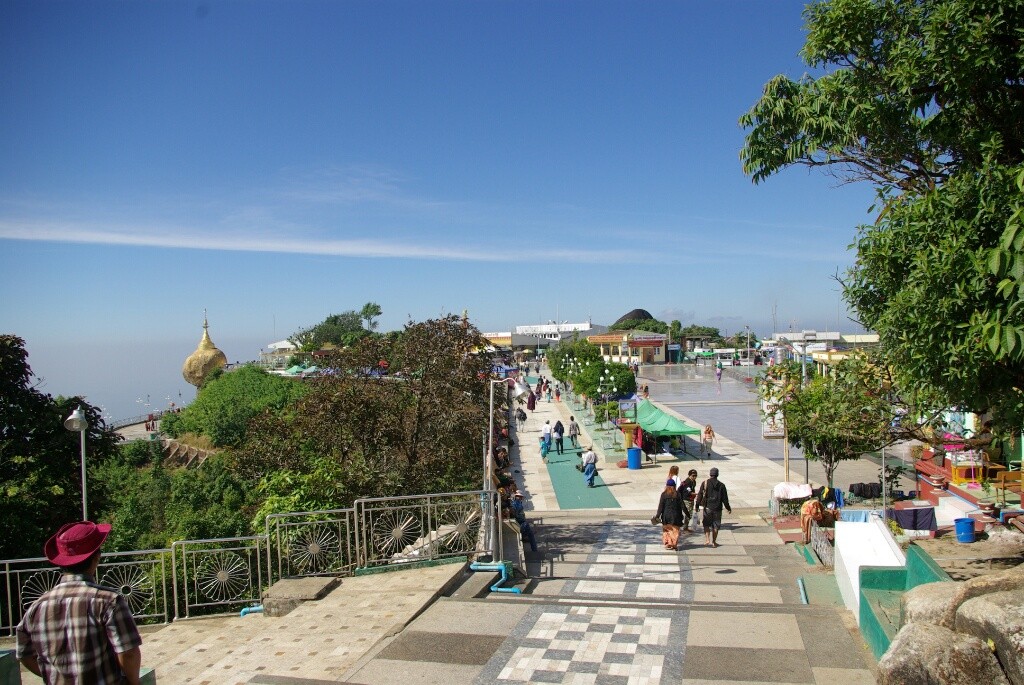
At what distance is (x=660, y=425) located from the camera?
23.9 m

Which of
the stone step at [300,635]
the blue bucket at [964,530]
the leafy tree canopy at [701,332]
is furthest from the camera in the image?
Result: the leafy tree canopy at [701,332]

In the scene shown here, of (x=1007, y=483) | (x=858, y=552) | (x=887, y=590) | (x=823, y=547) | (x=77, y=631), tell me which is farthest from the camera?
(x=1007, y=483)

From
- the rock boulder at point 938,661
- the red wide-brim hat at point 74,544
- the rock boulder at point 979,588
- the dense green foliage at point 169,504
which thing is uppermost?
the red wide-brim hat at point 74,544

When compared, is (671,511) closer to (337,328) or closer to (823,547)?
(823,547)

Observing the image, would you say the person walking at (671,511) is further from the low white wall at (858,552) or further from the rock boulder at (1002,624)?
the rock boulder at (1002,624)

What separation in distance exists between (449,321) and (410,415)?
1836 millimetres

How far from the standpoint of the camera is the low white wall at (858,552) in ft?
24.1

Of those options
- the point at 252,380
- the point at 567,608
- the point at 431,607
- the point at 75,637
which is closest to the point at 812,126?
the point at 567,608

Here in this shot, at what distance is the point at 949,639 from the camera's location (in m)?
4.22

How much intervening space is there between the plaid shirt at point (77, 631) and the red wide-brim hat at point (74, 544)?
116 millimetres

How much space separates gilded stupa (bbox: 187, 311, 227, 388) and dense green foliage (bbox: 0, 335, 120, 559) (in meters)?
60.3

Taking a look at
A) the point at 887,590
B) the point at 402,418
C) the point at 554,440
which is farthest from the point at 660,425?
the point at 887,590

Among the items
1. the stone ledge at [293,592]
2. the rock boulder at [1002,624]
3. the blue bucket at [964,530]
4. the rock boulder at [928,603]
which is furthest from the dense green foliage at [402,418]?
the rock boulder at [1002,624]

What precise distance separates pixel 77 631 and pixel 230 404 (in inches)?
1828
